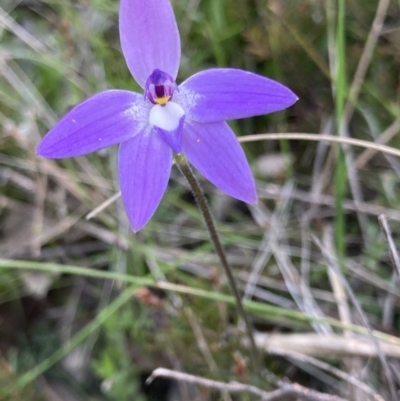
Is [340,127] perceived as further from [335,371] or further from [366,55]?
[335,371]

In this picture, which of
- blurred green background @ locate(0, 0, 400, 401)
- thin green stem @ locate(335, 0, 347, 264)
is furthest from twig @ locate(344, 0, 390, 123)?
thin green stem @ locate(335, 0, 347, 264)

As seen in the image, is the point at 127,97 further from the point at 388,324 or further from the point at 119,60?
the point at 119,60

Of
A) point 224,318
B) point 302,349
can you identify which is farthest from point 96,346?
point 302,349

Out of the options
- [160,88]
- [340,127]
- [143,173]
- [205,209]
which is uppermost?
[160,88]

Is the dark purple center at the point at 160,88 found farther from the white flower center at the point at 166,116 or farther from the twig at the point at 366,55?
the twig at the point at 366,55

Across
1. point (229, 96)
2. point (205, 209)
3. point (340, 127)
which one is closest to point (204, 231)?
point (340, 127)

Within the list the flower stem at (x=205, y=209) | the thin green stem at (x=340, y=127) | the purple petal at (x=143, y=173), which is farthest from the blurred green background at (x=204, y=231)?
the purple petal at (x=143, y=173)
